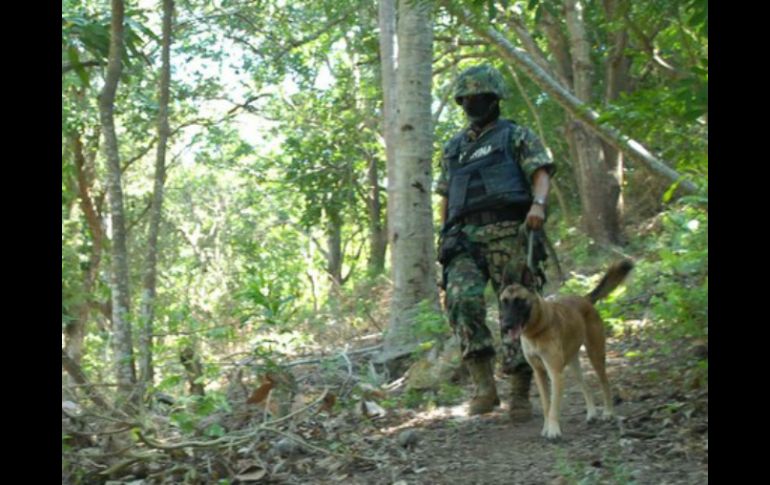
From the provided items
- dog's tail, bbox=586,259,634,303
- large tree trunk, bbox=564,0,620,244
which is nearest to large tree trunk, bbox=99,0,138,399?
dog's tail, bbox=586,259,634,303

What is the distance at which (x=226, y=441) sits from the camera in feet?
16.8

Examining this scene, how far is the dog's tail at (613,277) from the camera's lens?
6051mm

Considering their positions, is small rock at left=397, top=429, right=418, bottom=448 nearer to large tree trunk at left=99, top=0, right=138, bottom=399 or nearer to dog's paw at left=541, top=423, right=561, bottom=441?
dog's paw at left=541, top=423, right=561, bottom=441

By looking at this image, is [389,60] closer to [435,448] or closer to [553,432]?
[435,448]

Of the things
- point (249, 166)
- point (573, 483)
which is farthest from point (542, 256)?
point (249, 166)

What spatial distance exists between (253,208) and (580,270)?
16918 mm

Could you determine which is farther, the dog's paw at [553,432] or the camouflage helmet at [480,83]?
the camouflage helmet at [480,83]

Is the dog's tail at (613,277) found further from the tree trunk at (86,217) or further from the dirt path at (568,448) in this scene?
the tree trunk at (86,217)

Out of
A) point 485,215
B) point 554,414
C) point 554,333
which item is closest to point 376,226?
point 485,215

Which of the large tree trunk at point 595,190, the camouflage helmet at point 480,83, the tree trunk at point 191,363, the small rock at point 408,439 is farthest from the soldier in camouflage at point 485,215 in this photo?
the large tree trunk at point 595,190

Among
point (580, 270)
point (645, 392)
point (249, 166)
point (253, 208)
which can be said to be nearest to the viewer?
point (645, 392)

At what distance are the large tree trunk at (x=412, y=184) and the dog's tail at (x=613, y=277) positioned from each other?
296 cm

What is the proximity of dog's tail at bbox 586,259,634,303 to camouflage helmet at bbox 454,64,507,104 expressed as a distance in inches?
55.2
